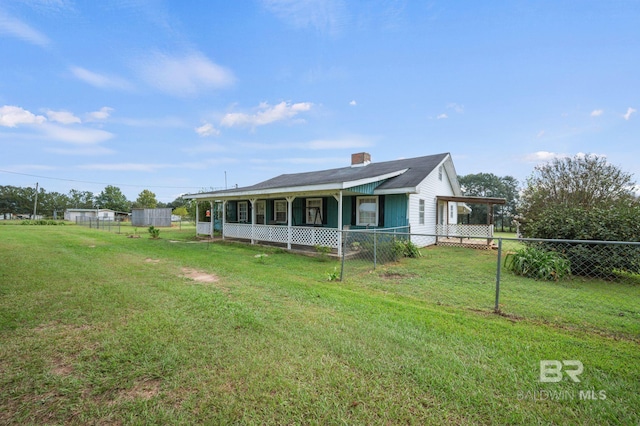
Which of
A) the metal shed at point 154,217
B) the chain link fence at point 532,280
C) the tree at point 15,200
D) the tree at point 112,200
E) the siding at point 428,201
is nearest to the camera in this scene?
the chain link fence at point 532,280

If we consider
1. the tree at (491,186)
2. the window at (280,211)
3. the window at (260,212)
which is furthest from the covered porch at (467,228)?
the tree at (491,186)

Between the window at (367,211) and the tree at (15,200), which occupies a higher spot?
the tree at (15,200)

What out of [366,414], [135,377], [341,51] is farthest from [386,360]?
→ [341,51]

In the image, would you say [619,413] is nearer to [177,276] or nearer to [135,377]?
[135,377]

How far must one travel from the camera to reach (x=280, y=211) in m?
14.7

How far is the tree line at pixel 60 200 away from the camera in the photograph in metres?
54.6

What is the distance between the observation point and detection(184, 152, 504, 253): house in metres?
10.4

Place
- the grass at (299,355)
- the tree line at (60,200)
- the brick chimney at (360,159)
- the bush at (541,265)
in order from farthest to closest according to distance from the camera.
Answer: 1. the tree line at (60,200)
2. the brick chimney at (360,159)
3. the bush at (541,265)
4. the grass at (299,355)

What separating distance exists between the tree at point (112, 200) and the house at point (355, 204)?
60894 mm

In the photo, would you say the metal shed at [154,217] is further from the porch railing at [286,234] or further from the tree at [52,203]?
the tree at [52,203]

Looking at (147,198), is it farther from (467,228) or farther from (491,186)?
(491,186)

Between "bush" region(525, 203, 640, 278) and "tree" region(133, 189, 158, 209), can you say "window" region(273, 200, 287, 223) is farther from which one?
"tree" region(133, 189, 158, 209)

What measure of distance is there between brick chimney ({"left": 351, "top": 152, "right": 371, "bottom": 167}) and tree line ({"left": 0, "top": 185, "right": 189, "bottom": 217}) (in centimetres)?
4197

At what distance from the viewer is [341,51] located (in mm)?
12172
